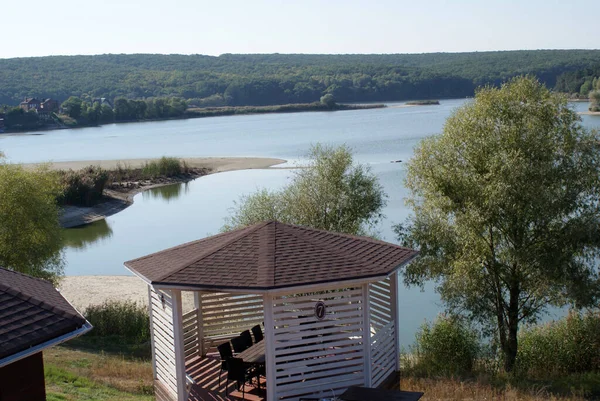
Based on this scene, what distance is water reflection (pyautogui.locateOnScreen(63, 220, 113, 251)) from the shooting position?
40.8 m

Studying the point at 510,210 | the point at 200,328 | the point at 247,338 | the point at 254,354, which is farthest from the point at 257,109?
the point at 254,354

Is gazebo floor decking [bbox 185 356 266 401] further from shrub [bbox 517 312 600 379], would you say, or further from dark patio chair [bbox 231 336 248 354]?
shrub [bbox 517 312 600 379]

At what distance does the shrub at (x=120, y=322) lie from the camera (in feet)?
67.6

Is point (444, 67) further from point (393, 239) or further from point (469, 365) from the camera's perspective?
point (469, 365)

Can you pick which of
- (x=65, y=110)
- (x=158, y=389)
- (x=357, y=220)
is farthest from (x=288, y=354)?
(x=65, y=110)

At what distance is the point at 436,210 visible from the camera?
1934 cm

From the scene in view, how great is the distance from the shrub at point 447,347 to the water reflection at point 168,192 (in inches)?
1520

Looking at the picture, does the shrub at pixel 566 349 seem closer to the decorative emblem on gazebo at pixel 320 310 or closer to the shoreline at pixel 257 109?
the decorative emblem on gazebo at pixel 320 310

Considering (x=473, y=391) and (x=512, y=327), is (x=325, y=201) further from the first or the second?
(x=473, y=391)

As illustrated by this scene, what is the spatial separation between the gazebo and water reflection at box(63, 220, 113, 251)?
99.2 ft

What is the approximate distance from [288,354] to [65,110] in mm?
153041

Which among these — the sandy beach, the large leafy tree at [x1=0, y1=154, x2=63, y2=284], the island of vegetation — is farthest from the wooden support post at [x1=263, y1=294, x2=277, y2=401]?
the island of vegetation

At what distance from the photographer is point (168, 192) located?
5900 centimetres

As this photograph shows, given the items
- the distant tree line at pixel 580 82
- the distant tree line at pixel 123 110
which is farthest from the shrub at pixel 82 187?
the distant tree line at pixel 123 110
